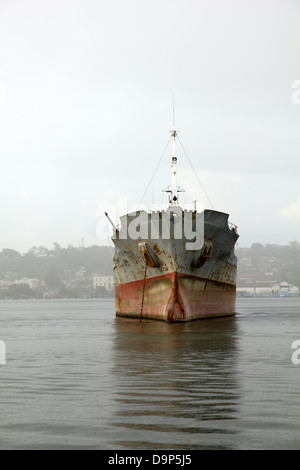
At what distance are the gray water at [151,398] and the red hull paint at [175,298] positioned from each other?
8.97 metres

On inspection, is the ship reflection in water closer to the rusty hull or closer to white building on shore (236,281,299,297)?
the rusty hull

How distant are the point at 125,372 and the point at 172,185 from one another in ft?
73.7

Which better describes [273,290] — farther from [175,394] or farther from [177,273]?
[175,394]

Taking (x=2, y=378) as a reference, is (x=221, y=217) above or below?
above

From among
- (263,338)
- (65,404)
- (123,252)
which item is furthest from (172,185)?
(65,404)

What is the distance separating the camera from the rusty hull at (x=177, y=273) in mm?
24078

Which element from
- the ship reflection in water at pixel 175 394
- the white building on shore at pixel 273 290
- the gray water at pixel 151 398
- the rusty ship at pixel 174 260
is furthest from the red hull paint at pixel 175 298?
the white building on shore at pixel 273 290

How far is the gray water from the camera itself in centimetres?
578

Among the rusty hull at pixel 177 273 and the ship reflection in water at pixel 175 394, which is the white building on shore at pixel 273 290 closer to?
the rusty hull at pixel 177 273

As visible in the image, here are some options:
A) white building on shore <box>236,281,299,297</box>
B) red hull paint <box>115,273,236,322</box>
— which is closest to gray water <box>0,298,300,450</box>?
red hull paint <box>115,273,236,322</box>

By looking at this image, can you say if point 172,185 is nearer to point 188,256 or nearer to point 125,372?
point 188,256

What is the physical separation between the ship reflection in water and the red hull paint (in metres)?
8.07

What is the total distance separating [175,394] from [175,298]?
16.0 m

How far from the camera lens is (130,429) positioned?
611 cm
